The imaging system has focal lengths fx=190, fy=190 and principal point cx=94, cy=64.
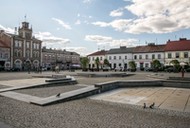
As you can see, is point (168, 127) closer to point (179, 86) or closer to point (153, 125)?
point (153, 125)

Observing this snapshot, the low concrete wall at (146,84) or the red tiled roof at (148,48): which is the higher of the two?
the red tiled roof at (148,48)

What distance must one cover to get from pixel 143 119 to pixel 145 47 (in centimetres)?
6202

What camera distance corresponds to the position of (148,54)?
207 ft

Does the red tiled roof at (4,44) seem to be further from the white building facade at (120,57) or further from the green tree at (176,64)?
the green tree at (176,64)

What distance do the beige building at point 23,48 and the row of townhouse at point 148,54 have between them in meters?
23.1

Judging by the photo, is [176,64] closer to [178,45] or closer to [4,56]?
[178,45]

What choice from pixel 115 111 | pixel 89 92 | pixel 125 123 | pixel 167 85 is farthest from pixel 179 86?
pixel 125 123

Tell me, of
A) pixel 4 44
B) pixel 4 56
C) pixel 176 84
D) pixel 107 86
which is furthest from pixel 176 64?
pixel 4 44

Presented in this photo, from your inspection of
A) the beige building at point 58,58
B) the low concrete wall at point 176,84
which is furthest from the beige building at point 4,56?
the low concrete wall at point 176,84

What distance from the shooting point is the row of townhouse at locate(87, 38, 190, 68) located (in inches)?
2187

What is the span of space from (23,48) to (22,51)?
1.11m

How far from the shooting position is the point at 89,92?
11.8 metres

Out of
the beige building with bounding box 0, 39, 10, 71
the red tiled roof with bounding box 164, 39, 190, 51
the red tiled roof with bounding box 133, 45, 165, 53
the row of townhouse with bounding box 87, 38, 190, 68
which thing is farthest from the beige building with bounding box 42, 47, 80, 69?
the red tiled roof with bounding box 164, 39, 190, 51

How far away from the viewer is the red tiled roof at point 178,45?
180ft
